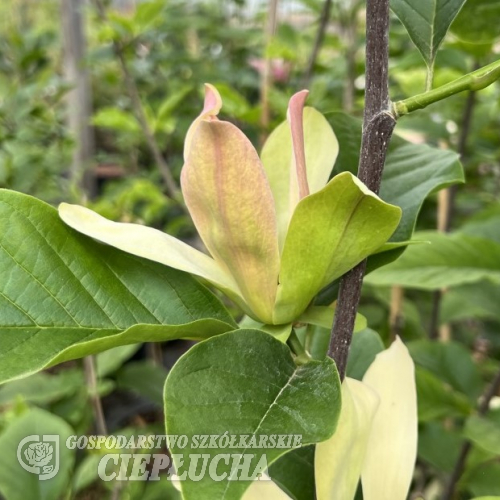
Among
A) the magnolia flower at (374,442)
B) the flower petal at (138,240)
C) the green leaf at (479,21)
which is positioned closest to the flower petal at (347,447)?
the magnolia flower at (374,442)

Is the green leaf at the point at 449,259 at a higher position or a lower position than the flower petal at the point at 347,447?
higher

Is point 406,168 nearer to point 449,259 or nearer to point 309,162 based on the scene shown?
point 309,162

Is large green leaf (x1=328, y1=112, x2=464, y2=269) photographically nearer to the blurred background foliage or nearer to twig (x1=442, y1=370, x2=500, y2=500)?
the blurred background foliage

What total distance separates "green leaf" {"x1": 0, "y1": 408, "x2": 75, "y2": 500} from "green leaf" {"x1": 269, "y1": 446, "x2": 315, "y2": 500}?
0.44 m

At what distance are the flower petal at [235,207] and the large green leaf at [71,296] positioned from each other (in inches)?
1.2

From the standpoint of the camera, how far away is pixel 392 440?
387mm

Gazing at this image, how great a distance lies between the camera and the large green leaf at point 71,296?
32 cm

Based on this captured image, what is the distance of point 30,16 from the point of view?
3.48m

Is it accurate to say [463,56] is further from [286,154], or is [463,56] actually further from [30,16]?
[30,16]

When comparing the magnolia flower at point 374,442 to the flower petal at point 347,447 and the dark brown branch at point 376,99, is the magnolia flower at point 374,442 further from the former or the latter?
the dark brown branch at point 376,99

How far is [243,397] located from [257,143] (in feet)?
4.29

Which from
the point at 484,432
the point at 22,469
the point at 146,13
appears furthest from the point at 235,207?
the point at 146,13

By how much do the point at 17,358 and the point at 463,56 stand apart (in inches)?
36.3

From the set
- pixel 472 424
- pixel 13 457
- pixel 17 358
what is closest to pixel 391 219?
pixel 17 358
